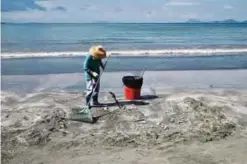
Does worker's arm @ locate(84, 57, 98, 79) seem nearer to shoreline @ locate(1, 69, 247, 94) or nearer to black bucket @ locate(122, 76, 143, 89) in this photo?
black bucket @ locate(122, 76, 143, 89)

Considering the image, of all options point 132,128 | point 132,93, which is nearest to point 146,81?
point 132,93

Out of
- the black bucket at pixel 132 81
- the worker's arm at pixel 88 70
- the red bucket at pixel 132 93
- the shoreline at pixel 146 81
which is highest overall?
the worker's arm at pixel 88 70

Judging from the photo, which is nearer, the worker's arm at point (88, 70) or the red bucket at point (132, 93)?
the worker's arm at point (88, 70)

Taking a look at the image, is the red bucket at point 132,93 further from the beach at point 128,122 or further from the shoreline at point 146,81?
the shoreline at point 146,81

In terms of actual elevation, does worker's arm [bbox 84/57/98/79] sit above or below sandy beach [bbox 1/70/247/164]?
above

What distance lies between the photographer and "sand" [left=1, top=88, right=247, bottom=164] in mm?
6793

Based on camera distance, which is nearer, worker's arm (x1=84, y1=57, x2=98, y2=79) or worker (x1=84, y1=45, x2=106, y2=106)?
worker (x1=84, y1=45, x2=106, y2=106)

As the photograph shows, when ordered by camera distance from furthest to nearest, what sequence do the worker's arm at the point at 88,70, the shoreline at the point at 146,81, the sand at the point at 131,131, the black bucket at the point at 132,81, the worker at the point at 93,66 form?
the shoreline at the point at 146,81, the black bucket at the point at 132,81, the worker's arm at the point at 88,70, the worker at the point at 93,66, the sand at the point at 131,131

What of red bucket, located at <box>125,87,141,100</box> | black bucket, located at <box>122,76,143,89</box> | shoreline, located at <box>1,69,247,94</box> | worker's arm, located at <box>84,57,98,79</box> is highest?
worker's arm, located at <box>84,57,98,79</box>

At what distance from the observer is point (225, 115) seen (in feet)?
30.1

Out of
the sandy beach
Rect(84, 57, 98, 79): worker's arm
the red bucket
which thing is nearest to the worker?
Rect(84, 57, 98, 79): worker's arm

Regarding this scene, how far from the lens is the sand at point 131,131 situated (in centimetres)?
679

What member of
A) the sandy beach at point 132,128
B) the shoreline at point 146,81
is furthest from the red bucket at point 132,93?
the shoreline at point 146,81

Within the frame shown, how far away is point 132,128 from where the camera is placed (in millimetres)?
8305
